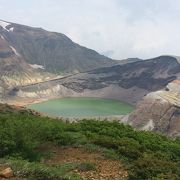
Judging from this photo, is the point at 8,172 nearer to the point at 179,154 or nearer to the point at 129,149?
the point at 129,149

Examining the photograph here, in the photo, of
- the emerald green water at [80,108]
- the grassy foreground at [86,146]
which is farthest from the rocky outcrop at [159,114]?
the grassy foreground at [86,146]

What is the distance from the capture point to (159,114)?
130500 mm

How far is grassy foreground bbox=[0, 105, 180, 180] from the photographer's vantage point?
1449cm

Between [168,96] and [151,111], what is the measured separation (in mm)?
14082

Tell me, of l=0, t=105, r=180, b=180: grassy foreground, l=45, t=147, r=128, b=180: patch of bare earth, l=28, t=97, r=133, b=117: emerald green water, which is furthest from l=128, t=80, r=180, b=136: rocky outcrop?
l=45, t=147, r=128, b=180: patch of bare earth

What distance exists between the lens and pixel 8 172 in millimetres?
13469

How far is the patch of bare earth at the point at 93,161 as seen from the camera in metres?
15.4

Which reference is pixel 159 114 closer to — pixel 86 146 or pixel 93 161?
pixel 86 146

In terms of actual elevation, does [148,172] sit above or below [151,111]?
above

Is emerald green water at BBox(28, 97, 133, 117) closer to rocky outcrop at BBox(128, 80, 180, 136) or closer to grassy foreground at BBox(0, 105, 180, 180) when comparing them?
rocky outcrop at BBox(128, 80, 180, 136)

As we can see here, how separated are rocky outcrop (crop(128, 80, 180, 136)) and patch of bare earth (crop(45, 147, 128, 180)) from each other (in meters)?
93.5

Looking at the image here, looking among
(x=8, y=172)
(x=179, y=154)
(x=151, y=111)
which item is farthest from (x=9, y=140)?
(x=151, y=111)

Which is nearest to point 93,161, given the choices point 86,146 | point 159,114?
point 86,146

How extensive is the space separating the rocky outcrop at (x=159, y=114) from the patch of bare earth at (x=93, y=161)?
93.5 m
